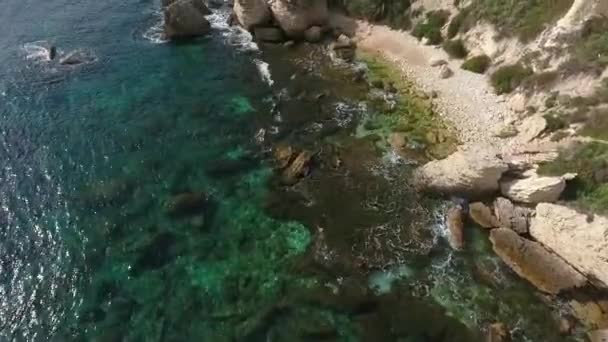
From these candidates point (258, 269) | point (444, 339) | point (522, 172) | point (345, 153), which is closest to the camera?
point (444, 339)

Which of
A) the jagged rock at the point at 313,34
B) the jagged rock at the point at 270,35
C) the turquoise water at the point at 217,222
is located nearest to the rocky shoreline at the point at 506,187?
the turquoise water at the point at 217,222

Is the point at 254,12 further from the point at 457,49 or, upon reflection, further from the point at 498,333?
the point at 498,333

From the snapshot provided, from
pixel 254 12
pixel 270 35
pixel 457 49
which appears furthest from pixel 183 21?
pixel 457 49

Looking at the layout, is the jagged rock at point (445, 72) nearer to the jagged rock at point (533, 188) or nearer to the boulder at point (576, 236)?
the jagged rock at point (533, 188)

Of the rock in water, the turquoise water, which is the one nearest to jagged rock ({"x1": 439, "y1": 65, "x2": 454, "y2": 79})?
the turquoise water

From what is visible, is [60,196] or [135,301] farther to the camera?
[60,196]

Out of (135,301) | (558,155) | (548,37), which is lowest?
(135,301)

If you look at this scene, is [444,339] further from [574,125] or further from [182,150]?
[182,150]

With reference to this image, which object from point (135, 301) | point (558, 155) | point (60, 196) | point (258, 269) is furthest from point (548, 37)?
point (60, 196)
